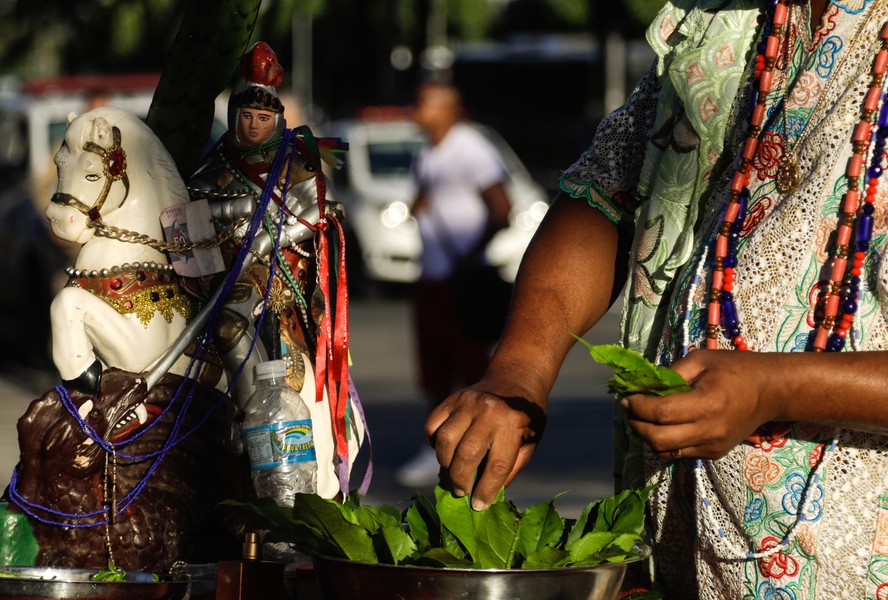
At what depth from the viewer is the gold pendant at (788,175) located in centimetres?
186

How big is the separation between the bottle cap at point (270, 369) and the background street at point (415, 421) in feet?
9.63

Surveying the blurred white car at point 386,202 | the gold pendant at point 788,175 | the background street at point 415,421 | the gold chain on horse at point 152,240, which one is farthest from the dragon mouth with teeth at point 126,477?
the blurred white car at point 386,202

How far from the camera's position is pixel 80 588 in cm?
190

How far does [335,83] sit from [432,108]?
88.4ft

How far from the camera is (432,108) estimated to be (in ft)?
25.1

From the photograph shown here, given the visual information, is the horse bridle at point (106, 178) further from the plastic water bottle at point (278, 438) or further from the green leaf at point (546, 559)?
the green leaf at point (546, 559)

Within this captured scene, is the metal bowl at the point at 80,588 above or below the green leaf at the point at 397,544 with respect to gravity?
below

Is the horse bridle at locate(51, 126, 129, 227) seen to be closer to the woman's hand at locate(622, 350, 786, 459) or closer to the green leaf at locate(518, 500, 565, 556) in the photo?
the green leaf at locate(518, 500, 565, 556)

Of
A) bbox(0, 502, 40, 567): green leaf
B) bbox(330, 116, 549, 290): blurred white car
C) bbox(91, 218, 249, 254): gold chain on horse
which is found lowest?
bbox(330, 116, 549, 290): blurred white car

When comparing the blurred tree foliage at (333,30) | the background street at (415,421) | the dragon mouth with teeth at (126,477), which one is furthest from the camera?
the blurred tree foliage at (333,30)

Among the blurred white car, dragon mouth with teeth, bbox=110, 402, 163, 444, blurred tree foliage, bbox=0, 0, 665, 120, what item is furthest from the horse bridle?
blurred tree foliage, bbox=0, 0, 665, 120

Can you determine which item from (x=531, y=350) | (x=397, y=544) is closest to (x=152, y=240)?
(x=531, y=350)

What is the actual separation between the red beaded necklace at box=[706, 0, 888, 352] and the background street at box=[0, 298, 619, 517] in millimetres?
3366

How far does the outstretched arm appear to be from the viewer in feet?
5.96
